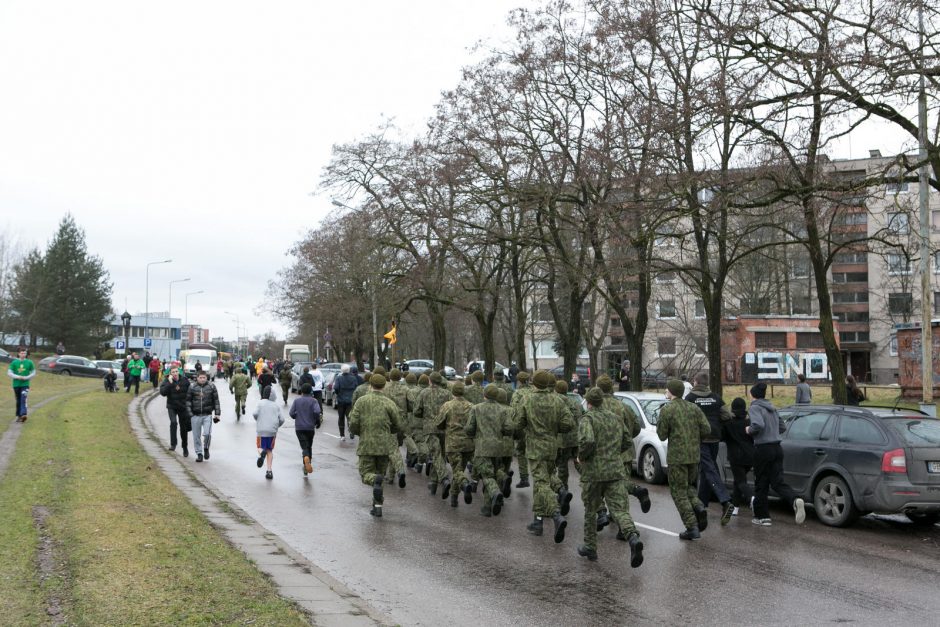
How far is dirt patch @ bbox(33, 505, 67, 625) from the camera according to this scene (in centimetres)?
607

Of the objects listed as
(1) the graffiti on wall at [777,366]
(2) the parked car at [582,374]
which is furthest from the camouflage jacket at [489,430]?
(1) the graffiti on wall at [777,366]

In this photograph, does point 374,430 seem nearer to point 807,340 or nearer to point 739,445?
point 739,445

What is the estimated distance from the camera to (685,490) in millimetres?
10281

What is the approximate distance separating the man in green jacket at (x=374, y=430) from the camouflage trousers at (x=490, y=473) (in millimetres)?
1171

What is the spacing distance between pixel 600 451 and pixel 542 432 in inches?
58.7

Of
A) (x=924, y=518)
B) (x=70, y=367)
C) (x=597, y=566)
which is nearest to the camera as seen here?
(x=597, y=566)

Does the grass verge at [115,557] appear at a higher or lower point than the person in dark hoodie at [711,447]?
lower

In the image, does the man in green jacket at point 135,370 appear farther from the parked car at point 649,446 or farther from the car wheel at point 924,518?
the car wheel at point 924,518

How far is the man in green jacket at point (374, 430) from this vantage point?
11836 millimetres

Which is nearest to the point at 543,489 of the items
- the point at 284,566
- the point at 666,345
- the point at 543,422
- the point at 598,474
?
the point at 543,422

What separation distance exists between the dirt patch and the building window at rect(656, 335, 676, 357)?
173 ft

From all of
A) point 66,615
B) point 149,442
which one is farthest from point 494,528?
point 149,442

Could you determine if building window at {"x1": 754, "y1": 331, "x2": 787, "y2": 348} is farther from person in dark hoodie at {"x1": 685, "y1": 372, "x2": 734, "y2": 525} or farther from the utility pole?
person in dark hoodie at {"x1": 685, "y1": 372, "x2": 734, "y2": 525}

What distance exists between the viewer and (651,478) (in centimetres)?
1574
